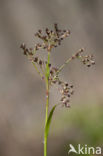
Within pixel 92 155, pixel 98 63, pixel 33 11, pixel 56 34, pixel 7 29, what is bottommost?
pixel 92 155

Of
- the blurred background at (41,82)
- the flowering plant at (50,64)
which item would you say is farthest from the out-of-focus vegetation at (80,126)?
the flowering plant at (50,64)

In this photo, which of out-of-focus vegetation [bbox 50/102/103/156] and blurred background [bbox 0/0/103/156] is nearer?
out-of-focus vegetation [bbox 50/102/103/156]

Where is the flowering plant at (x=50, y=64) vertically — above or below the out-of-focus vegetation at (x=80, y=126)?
above

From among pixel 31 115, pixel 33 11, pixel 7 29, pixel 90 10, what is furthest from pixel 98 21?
pixel 31 115

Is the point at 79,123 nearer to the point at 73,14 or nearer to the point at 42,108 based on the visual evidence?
the point at 42,108
